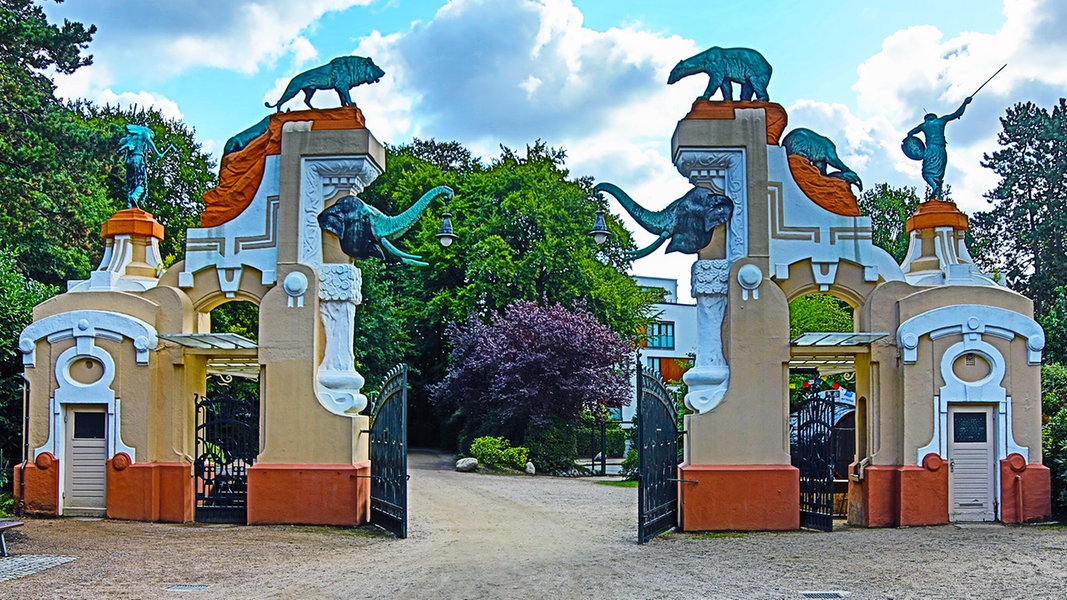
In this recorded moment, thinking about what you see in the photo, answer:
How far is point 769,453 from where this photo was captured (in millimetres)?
14164

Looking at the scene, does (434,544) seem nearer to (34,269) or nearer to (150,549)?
(150,549)

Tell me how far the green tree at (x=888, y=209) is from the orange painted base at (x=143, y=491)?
98.2 feet

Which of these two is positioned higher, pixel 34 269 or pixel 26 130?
pixel 26 130

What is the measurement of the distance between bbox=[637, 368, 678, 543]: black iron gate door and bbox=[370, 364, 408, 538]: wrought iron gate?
311cm

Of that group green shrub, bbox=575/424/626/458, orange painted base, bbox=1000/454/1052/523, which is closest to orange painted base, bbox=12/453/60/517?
orange painted base, bbox=1000/454/1052/523

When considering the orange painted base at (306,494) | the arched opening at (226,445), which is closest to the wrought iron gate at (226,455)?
the arched opening at (226,445)

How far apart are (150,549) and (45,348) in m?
4.48

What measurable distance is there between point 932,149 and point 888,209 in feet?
91.5

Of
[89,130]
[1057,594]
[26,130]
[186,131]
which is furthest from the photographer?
[186,131]

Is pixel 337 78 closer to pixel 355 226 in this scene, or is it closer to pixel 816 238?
pixel 355 226

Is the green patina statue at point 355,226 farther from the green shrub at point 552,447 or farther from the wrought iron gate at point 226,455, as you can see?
the green shrub at point 552,447

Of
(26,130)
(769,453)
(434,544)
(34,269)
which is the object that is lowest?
(434,544)

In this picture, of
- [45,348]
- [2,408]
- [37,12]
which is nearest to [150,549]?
[45,348]

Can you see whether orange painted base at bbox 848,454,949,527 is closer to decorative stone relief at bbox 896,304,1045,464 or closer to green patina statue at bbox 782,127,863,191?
decorative stone relief at bbox 896,304,1045,464
